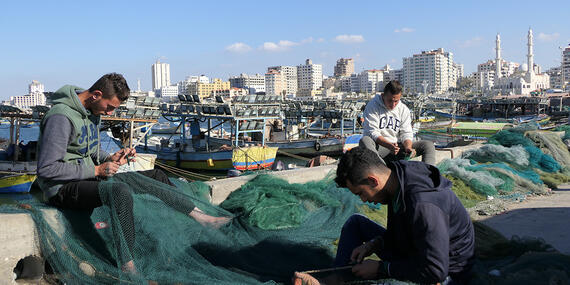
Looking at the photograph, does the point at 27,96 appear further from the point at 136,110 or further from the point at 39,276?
the point at 39,276

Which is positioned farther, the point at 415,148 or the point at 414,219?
the point at 415,148

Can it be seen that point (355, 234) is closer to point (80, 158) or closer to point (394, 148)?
point (80, 158)

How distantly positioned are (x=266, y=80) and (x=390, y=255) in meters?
174

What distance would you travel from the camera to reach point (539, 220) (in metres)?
4.90

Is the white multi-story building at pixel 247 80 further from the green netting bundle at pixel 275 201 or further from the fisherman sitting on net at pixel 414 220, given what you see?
the fisherman sitting on net at pixel 414 220

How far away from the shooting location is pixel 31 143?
17594mm

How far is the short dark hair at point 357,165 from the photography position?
2283mm

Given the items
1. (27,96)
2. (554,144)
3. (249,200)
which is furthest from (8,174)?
(27,96)

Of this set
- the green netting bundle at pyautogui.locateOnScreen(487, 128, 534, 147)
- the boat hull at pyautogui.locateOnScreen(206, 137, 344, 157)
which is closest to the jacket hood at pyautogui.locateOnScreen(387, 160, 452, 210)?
the green netting bundle at pyautogui.locateOnScreen(487, 128, 534, 147)

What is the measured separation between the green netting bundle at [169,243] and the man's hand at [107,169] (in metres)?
0.08

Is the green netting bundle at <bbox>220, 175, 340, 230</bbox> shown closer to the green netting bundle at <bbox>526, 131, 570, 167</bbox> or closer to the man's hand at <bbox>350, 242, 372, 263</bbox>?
the man's hand at <bbox>350, 242, 372, 263</bbox>

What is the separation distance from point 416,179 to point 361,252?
0.64 meters

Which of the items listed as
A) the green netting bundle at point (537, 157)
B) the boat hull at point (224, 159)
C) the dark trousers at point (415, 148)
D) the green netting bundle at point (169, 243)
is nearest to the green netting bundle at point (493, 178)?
the dark trousers at point (415, 148)

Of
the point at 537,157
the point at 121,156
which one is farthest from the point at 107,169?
the point at 537,157
